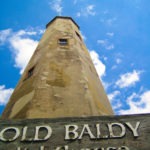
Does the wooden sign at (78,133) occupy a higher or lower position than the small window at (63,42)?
lower

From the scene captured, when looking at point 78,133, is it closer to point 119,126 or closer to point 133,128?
point 119,126

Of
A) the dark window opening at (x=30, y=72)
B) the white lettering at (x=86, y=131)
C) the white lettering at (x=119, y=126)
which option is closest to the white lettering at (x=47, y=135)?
the white lettering at (x=86, y=131)

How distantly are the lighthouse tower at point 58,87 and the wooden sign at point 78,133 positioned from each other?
6.27 feet

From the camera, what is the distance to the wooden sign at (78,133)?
9633mm

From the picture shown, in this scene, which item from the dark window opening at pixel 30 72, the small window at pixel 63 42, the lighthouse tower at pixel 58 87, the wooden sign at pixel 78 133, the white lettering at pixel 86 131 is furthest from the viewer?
the small window at pixel 63 42

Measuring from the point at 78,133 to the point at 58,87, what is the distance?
4131 mm

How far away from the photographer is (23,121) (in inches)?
415

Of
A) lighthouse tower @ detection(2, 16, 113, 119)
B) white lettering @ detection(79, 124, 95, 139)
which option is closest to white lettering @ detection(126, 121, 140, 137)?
white lettering @ detection(79, 124, 95, 139)

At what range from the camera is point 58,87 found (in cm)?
1382

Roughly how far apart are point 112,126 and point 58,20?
13.3 metres

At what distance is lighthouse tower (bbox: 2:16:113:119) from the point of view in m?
12.6

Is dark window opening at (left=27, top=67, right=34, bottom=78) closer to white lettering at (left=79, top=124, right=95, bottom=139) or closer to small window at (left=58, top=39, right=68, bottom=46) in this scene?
small window at (left=58, top=39, right=68, bottom=46)

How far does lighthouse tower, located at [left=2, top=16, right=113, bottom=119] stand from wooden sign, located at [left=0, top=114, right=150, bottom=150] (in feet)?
6.27

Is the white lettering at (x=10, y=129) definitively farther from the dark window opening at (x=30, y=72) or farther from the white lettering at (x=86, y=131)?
the dark window opening at (x=30, y=72)
